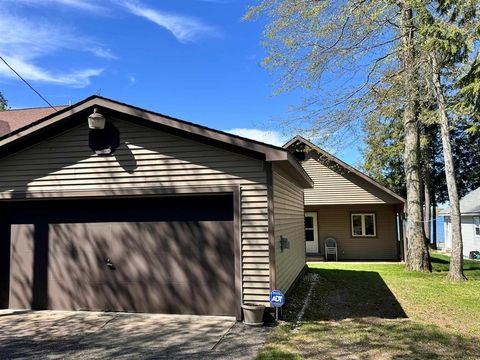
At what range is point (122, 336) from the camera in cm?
651

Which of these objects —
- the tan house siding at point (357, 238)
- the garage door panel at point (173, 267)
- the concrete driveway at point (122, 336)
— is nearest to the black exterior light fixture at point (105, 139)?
the garage door panel at point (173, 267)

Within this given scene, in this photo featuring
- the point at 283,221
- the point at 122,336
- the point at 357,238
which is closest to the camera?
the point at 122,336

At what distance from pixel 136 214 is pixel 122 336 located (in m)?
2.39

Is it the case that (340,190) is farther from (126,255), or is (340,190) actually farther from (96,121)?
(96,121)

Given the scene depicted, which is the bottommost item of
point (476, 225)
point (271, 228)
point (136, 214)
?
point (476, 225)

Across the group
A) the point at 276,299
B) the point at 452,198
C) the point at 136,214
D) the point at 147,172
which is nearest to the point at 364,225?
the point at 452,198

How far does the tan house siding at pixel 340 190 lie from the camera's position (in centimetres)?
1878

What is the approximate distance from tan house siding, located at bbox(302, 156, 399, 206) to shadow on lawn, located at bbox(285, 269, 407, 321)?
5.71 meters

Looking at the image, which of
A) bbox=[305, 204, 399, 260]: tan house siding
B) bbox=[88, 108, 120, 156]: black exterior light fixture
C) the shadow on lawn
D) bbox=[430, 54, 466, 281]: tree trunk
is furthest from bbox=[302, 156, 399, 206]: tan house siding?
bbox=[88, 108, 120, 156]: black exterior light fixture

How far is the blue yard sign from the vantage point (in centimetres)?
695

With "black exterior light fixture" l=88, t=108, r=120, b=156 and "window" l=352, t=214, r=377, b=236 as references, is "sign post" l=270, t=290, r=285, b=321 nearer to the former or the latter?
"black exterior light fixture" l=88, t=108, r=120, b=156

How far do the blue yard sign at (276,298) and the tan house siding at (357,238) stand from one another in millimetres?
13333

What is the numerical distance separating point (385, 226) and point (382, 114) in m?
7.50

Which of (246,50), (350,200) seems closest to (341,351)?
(246,50)
